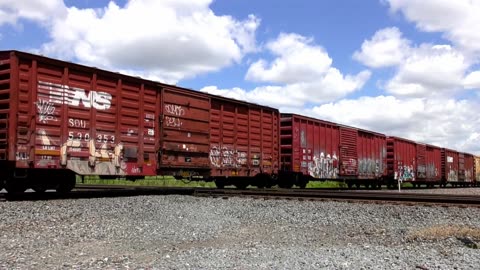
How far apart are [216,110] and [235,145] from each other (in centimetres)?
179

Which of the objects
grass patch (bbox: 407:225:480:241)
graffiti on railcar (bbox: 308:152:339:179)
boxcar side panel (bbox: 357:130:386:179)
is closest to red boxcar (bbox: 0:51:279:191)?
graffiti on railcar (bbox: 308:152:339:179)

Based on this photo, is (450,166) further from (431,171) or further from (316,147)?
(316,147)

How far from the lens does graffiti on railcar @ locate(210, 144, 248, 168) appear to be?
1881 cm

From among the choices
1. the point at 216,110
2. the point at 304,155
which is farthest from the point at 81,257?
the point at 304,155

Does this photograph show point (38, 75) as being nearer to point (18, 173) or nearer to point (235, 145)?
point (18, 173)

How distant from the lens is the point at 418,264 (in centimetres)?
593

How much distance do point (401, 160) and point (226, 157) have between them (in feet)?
71.7

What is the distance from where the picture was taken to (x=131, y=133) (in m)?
15.5

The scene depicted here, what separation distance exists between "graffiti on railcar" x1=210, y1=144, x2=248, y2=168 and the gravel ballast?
519 cm

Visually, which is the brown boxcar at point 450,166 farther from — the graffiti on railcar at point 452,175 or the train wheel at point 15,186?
the train wheel at point 15,186

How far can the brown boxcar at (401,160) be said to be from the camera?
35.7 meters

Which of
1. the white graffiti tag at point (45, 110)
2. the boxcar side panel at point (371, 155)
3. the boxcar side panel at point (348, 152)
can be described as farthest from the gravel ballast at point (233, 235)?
the boxcar side panel at point (371, 155)

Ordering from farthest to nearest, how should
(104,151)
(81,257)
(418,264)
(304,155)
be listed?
(304,155) → (104,151) → (81,257) → (418,264)

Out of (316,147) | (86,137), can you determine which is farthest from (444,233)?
(316,147)
